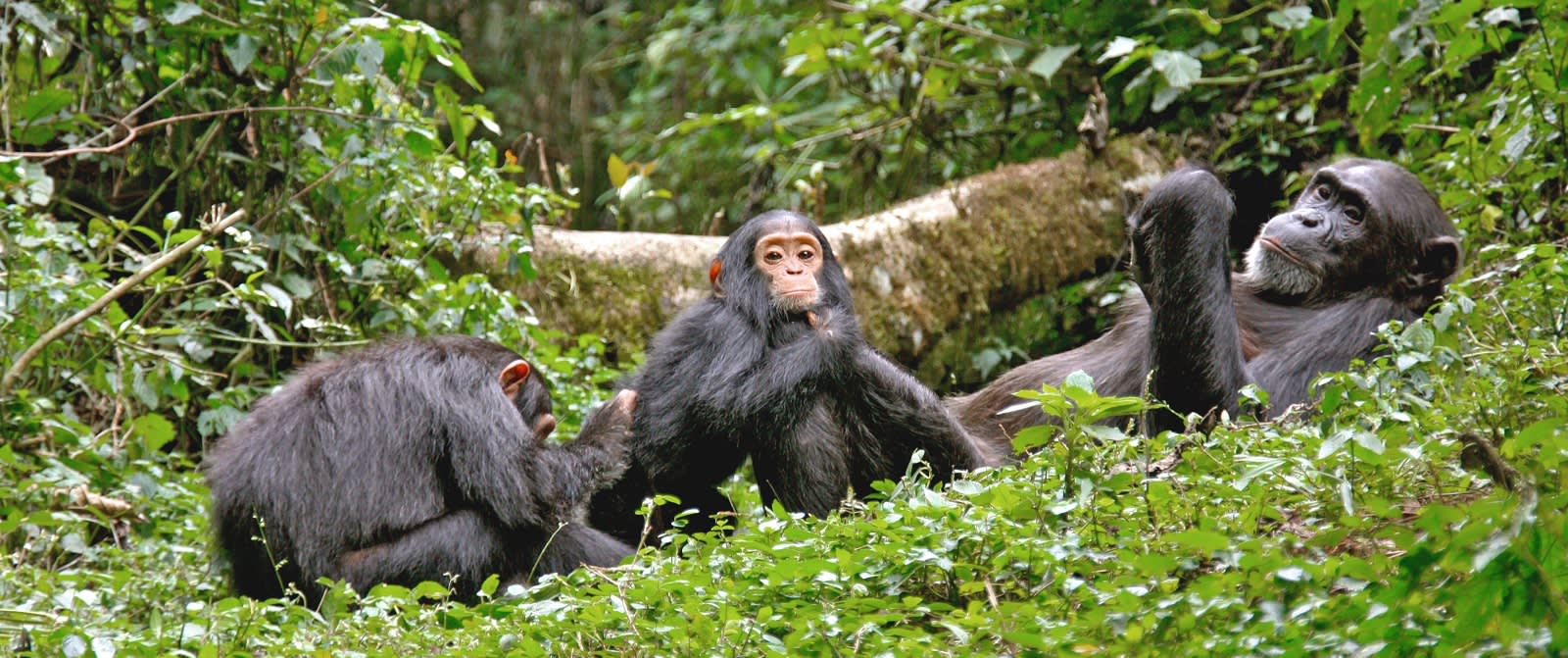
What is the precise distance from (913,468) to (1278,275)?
175 cm

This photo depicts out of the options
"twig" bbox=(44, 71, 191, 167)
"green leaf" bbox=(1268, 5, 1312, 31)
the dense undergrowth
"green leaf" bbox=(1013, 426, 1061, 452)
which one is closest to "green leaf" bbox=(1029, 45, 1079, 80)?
the dense undergrowth

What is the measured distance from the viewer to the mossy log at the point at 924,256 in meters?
7.76

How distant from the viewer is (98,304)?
5488 mm

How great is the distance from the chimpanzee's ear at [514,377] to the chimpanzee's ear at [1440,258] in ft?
11.3

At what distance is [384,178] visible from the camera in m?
6.66

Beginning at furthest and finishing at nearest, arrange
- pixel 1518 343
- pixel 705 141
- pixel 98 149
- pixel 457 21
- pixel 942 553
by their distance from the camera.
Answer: pixel 457 21 → pixel 705 141 → pixel 98 149 → pixel 1518 343 → pixel 942 553

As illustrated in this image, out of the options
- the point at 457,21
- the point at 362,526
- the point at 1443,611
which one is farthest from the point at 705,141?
the point at 1443,611

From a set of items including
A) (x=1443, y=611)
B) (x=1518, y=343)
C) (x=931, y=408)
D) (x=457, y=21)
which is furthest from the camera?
(x=457, y=21)

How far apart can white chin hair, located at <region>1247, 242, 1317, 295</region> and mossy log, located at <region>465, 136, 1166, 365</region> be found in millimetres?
2434

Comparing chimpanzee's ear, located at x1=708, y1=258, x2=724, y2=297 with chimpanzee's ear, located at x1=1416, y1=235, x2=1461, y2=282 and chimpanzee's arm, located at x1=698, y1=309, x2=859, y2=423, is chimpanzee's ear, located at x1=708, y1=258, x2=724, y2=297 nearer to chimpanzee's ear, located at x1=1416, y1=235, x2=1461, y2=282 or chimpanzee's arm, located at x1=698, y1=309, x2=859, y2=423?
chimpanzee's arm, located at x1=698, y1=309, x2=859, y2=423

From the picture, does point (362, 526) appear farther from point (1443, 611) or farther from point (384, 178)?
point (1443, 611)

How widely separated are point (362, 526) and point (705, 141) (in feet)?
21.3

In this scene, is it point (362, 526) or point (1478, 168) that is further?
point (1478, 168)

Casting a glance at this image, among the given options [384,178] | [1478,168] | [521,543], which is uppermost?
[384,178]
